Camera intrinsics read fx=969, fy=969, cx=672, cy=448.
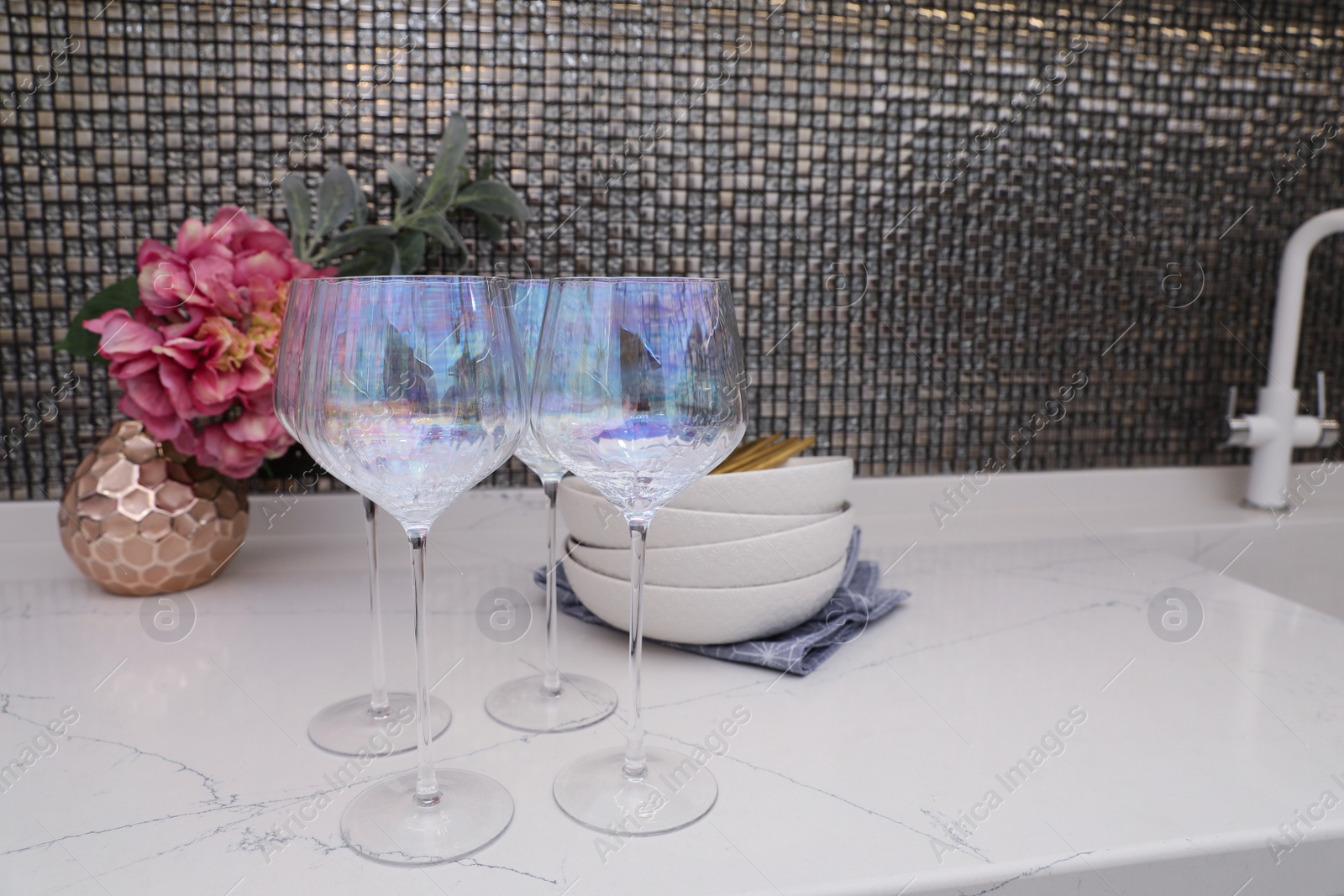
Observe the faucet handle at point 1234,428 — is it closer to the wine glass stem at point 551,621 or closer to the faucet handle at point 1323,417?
the faucet handle at point 1323,417

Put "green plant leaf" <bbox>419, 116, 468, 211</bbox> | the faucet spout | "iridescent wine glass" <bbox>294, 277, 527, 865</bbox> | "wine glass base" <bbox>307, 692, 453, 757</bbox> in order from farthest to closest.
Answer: the faucet spout → "green plant leaf" <bbox>419, 116, 468, 211</bbox> → "wine glass base" <bbox>307, 692, 453, 757</bbox> → "iridescent wine glass" <bbox>294, 277, 527, 865</bbox>

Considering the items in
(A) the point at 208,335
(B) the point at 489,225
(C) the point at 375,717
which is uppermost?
(B) the point at 489,225

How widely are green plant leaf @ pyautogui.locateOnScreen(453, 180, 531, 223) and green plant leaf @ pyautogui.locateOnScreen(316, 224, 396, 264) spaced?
0.25 ft

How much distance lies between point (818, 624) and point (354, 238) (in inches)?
22.0

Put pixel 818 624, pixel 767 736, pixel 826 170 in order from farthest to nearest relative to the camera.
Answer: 1. pixel 826 170
2. pixel 818 624
3. pixel 767 736

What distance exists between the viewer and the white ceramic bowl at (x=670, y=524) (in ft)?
2.28

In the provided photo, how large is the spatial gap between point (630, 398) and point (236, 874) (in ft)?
0.98

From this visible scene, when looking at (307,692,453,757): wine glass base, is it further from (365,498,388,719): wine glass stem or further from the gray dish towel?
the gray dish towel

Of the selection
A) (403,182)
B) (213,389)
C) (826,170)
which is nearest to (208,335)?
(213,389)

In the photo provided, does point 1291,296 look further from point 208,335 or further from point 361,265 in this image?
point 208,335

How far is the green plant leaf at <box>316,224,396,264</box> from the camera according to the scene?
3.00 feet

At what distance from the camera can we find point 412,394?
0.46 meters

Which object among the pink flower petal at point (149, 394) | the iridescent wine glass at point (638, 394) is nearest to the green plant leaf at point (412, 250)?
the pink flower petal at point (149, 394)

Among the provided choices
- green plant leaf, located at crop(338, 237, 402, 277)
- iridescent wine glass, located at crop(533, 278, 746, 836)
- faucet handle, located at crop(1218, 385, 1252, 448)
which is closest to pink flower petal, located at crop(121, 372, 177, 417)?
green plant leaf, located at crop(338, 237, 402, 277)
